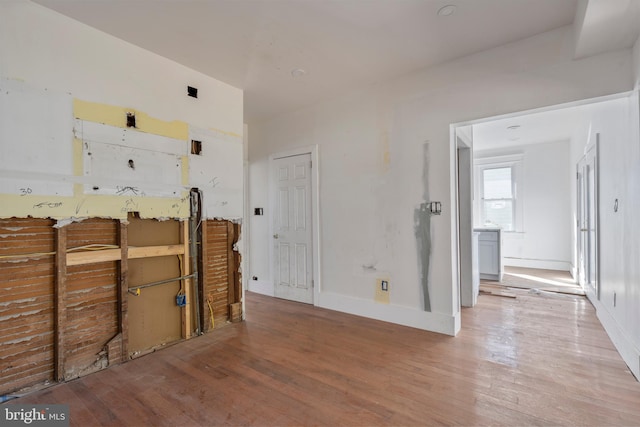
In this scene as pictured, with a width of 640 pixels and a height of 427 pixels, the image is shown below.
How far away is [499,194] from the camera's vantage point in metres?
7.54

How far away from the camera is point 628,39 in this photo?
230 centimetres

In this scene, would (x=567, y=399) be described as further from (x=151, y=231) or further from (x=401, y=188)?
(x=151, y=231)

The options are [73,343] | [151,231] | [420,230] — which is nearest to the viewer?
[73,343]

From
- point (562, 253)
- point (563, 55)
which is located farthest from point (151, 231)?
point (562, 253)

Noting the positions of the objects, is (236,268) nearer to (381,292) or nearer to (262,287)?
(262,287)

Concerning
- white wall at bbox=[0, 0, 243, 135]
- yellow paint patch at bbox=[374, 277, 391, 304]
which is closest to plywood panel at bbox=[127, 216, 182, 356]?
white wall at bbox=[0, 0, 243, 135]

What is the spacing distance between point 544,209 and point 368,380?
6720 millimetres

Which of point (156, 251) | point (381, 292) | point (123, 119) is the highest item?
point (123, 119)

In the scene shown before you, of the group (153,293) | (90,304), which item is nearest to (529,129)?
(153,293)

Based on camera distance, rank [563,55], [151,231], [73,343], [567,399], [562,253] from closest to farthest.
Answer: [567,399]
[73,343]
[563,55]
[151,231]
[562,253]

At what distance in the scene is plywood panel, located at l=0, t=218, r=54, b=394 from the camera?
210 cm

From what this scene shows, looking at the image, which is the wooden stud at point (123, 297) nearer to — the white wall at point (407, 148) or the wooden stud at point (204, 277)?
the wooden stud at point (204, 277)

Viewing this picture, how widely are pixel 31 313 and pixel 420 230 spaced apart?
3.41m

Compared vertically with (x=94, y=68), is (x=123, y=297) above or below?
below
